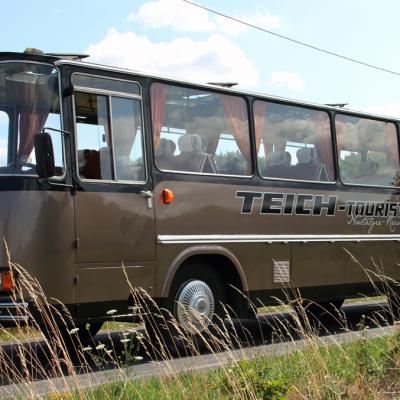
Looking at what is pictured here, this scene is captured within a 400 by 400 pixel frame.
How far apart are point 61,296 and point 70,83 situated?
2.17 m

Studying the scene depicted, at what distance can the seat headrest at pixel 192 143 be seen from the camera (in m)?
9.16

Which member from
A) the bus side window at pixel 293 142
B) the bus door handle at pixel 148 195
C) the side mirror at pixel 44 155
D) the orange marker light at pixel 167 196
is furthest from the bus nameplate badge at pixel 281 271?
the side mirror at pixel 44 155

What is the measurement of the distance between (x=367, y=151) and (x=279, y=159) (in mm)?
2305

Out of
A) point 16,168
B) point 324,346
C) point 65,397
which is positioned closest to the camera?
point 65,397

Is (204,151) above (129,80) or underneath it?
underneath

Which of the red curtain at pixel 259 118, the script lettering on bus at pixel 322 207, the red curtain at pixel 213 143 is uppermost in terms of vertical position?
the red curtain at pixel 259 118

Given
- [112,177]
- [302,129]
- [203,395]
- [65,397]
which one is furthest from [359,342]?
[302,129]

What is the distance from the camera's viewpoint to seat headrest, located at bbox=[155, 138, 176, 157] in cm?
881

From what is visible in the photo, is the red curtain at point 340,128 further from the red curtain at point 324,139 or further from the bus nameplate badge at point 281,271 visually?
the bus nameplate badge at point 281,271

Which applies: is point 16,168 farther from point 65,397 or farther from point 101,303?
point 65,397

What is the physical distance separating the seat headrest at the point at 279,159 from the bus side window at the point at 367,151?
47.5 inches

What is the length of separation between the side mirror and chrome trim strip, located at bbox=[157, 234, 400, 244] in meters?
1.60

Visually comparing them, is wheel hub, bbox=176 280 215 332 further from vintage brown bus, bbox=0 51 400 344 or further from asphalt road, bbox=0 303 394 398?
asphalt road, bbox=0 303 394 398

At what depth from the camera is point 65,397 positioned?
4.75 meters
